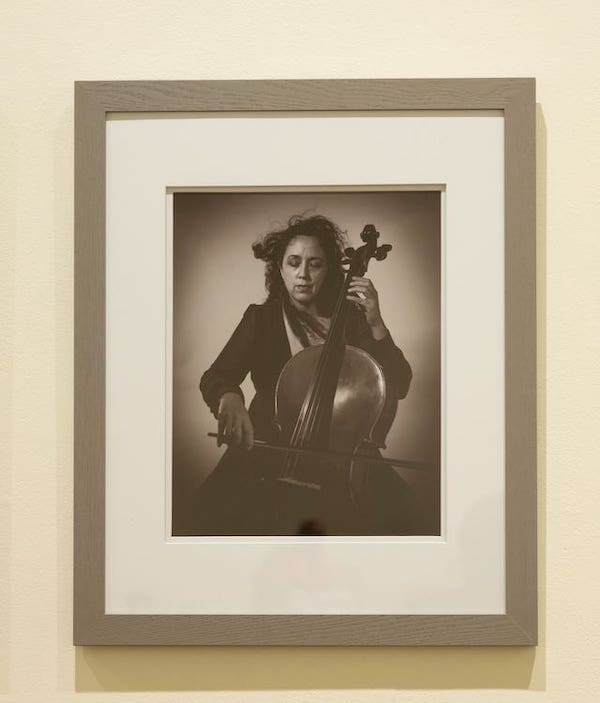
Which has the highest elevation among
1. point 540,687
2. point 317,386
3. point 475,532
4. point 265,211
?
point 265,211

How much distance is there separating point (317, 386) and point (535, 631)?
0.34 m

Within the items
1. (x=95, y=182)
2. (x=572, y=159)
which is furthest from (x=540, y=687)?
(x=95, y=182)

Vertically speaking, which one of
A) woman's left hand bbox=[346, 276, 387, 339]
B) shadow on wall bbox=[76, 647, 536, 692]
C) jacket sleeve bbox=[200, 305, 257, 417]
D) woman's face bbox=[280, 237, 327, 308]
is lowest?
shadow on wall bbox=[76, 647, 536, 692]

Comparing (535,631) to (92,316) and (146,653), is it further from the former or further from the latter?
(92,316)

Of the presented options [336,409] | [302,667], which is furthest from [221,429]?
[302,667]

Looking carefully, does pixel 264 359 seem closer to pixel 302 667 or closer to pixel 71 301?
pixel 71 301

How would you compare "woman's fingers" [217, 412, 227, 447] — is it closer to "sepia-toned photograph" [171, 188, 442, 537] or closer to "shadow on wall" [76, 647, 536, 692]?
"sepia-toned photograph" [171, 188, 442, 537]

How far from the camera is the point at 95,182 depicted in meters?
0.73

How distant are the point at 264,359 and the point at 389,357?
0.13 m

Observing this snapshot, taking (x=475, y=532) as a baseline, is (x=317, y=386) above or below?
above

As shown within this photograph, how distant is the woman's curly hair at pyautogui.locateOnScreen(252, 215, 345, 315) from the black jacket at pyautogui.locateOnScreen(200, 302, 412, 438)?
0.9 inches

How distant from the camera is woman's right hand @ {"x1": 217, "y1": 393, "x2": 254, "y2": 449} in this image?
0.73 meters

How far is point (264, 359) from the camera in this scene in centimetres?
74

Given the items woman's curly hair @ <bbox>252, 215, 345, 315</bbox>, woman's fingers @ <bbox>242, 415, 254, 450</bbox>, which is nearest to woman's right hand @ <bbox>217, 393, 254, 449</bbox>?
woman's fingers @ <bbox>242, 415, 254, 450</bbox>
